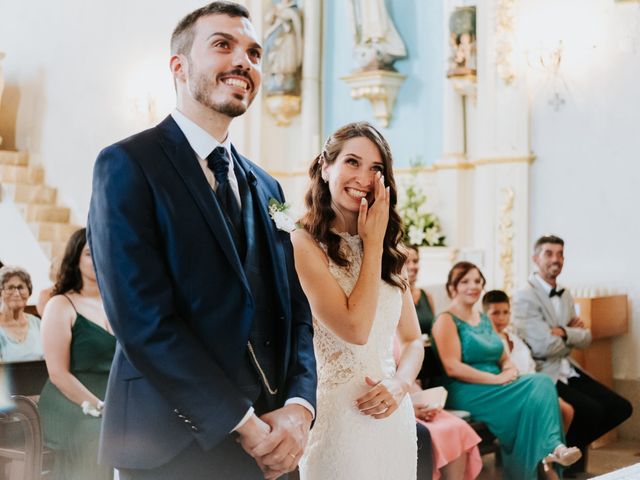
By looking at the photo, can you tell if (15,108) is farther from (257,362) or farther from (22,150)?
(257,362)

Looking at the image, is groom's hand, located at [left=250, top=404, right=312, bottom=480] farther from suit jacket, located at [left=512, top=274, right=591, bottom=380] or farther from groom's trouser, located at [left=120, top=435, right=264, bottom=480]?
suit jacket, located at [left=512, top=274, right=591, bottom=380]

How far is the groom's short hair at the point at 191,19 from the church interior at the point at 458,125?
3943 mm

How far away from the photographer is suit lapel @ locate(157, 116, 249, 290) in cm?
175

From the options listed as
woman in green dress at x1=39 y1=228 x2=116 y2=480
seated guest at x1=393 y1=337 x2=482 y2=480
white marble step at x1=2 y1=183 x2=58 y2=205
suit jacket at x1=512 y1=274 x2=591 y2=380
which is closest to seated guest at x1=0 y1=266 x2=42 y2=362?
woman in green dress at x1=39 y1=228 x2=116 y2=480

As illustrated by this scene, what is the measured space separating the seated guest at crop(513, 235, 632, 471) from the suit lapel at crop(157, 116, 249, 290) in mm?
4242

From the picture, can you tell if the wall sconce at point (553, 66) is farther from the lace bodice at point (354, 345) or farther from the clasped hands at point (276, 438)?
the clasped hands at point (276, 438)

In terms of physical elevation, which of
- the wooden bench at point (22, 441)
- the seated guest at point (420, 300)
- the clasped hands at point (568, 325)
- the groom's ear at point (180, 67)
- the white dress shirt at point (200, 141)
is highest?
the groom's ear at point (180, 67)

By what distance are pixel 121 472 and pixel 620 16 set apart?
6.05 metres

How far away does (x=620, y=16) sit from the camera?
6875 mm

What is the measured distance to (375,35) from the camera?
8.78 m

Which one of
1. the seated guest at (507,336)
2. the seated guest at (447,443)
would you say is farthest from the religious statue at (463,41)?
the seated guest at (447,443)

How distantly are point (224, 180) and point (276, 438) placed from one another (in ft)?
1.63

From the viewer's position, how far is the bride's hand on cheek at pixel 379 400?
2.47m

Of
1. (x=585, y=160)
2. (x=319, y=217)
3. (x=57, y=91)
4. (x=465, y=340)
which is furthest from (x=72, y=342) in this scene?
(x=57, y=91)
